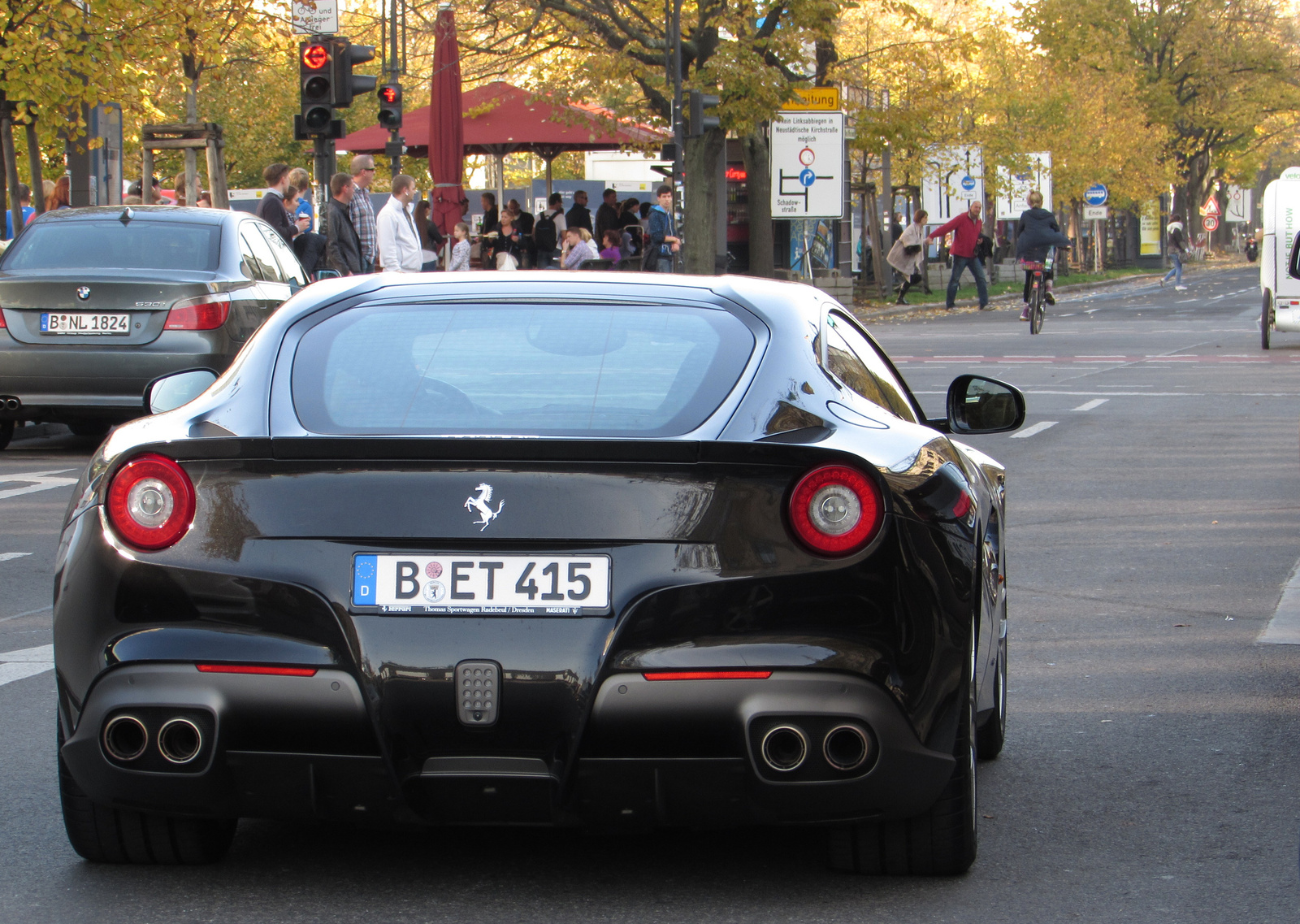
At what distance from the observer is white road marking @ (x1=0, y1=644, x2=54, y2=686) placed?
20.1 feet

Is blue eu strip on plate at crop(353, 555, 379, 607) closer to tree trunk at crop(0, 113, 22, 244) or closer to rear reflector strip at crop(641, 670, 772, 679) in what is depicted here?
rear reflector strip at crop(641, 670, 772, 679)

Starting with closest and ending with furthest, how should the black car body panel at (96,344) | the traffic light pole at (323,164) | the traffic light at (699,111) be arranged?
the black car body panel at (96,344)
the traffic light pole at (323,164)
the traffic light at (699,111)

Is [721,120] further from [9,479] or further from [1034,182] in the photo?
[1034,182]

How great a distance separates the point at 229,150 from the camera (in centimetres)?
6738

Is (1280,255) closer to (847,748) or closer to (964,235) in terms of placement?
(964,235)

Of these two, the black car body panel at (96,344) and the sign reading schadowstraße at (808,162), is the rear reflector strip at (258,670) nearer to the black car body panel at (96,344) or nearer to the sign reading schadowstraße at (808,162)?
the black car body panel at (96,344)

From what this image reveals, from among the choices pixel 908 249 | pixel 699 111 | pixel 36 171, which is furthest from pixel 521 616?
pixel 908 249

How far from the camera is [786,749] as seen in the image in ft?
11.5

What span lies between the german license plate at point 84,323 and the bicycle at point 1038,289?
17769 millimetres

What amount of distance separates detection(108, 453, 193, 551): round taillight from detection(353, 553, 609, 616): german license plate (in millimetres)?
388

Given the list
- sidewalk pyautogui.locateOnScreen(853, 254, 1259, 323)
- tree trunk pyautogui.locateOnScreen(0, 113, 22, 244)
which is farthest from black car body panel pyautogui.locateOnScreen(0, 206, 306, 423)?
sidewalk pyautogui.locateOnScreen(853, 254, 1259, 323)

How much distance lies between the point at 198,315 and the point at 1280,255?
14920mm

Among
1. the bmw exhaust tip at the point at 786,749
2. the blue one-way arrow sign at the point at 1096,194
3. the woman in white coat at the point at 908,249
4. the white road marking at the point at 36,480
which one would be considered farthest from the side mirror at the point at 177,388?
the blue one-way arrow sign at the point at 1096,194

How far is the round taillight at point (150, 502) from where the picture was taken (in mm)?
3604
